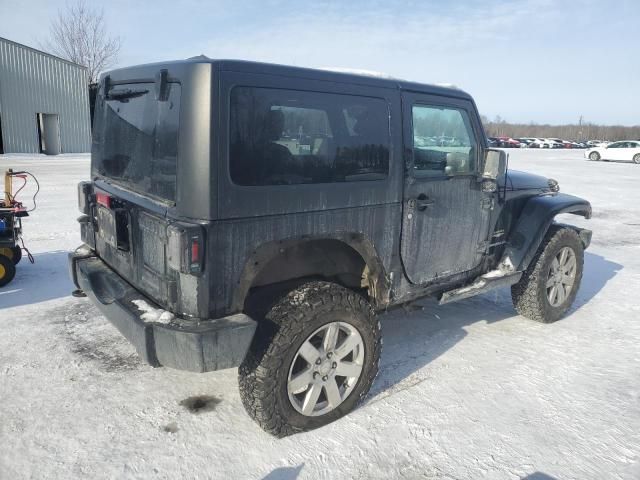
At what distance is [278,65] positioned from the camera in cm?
261

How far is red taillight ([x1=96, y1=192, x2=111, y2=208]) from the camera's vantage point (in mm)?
2998

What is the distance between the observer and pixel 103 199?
3.11 meters

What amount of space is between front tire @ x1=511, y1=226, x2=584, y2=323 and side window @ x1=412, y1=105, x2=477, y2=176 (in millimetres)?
1338

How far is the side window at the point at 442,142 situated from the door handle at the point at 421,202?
0.17 meters

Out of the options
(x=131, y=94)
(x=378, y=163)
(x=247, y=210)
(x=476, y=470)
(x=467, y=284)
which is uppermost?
(x=131, y=94)

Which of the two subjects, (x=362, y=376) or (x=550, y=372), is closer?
(x=362, y=376)

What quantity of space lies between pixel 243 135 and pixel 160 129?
0.49 meters

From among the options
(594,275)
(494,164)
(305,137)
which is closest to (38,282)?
(305,137)

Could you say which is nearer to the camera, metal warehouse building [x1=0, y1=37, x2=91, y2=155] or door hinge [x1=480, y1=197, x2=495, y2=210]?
door hinge [x1=480, y1=197, x2=495, y2=210]

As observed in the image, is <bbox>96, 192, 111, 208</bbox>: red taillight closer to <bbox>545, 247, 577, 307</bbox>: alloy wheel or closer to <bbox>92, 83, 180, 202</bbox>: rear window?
<bbox>92, 83, 180, 202</bbox>: rear window

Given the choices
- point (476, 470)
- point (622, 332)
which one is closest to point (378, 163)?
point (476, 470)

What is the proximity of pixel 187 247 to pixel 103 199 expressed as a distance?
3.67 ft

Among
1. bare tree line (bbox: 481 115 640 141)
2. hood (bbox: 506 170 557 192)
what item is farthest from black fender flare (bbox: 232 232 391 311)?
bare tree line (bbox: 481 115 640 141)

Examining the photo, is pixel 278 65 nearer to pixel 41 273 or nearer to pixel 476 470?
pixel 476 470
